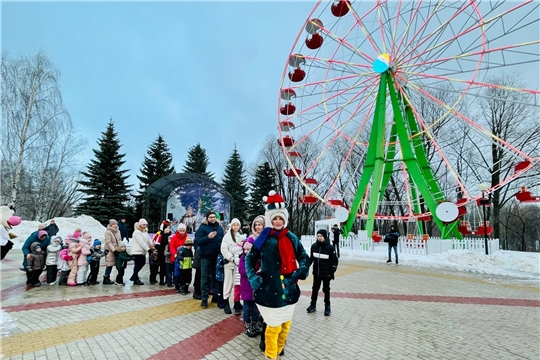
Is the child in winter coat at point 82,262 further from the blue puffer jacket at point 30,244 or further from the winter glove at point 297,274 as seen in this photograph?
the winter glove at point 297,274

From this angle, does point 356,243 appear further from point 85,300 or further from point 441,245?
point 85,300

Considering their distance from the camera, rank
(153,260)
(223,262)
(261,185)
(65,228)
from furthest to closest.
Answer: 1. (261,185)
2. (65,228)
3. (153,260)
4. (223,262)

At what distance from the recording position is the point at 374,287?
28.4 feet

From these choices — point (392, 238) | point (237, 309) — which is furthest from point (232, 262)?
point (392, 238)

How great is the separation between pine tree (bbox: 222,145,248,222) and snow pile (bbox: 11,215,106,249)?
20.0 meters

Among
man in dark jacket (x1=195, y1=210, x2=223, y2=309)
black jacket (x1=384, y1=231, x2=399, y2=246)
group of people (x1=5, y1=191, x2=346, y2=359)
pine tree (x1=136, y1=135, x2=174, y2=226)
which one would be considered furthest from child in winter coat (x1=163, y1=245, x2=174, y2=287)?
pine tree (x1=136, y1=135, x2=174, y2=226)

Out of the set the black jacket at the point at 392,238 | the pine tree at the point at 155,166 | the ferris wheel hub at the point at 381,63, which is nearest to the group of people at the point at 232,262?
the black jacket at the point at 392,238

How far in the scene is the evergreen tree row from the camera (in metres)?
27.4

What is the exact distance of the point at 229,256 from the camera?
5793 millimetres

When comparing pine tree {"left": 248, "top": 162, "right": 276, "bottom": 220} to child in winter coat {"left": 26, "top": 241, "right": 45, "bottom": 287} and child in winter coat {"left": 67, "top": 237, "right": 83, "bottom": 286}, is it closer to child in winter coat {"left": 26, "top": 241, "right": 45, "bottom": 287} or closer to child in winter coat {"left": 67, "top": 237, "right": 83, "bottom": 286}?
child in winter coat {"left": 67, "top": 237, "right": 83, "bottom": 286}

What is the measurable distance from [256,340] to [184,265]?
11.4 ft

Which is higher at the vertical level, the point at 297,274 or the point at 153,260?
the point at 297,274

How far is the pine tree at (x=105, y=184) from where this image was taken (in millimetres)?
26844

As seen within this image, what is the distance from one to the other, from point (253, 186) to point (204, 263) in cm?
3224
